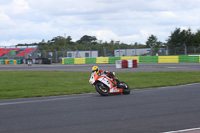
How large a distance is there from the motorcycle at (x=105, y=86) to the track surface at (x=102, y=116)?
1418 mm

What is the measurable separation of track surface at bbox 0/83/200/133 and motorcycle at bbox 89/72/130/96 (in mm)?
1418

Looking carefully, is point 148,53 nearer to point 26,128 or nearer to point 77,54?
point 77,54

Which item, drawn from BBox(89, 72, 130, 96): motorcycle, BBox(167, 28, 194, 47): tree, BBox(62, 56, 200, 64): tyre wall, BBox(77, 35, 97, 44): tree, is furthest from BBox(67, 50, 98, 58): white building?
BBox(77, 35, 97, 44): tree

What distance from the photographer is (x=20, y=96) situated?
1225cm

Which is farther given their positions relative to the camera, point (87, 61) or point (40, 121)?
point (87, 61)

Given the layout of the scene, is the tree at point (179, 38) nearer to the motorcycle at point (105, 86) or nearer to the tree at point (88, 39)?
the motorcycle at point (105, 86)

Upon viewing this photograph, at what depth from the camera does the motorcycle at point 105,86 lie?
38.5 feet

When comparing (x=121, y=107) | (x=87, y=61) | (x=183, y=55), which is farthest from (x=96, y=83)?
(x=87, y=61)

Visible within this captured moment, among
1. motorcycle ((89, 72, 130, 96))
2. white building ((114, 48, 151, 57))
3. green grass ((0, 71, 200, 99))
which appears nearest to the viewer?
motorcycle ((89, 72, 130, 96))

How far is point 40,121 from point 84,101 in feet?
10.8

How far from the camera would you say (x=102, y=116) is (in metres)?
7.71

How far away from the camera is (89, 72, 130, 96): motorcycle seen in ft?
38.5

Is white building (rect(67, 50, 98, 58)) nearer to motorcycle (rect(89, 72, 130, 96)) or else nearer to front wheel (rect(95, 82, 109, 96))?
motorcycle (rect(89, 72, 130, 96))

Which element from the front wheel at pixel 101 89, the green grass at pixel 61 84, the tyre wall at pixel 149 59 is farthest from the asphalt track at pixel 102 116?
the tyre wall at pixel 149 59
